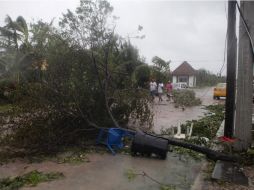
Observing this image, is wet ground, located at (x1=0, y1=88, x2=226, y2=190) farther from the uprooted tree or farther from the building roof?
the building roof

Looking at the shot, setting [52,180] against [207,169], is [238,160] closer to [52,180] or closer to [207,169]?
[207,169]

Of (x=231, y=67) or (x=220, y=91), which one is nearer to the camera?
(x=231, y=67)

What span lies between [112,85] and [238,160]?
4.73 meters

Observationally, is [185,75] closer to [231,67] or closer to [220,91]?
[220,91]

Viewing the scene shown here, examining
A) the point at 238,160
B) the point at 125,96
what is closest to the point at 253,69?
the point at 238,160

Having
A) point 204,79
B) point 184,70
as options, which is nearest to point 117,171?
point 184,70

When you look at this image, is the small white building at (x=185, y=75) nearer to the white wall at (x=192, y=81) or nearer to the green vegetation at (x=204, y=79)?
the white wall at (x=192, y=81)

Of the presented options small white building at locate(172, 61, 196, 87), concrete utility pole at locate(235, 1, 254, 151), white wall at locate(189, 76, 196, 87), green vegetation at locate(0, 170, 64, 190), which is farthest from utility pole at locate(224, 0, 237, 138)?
white wall at locate(189, 76, 196, 87)

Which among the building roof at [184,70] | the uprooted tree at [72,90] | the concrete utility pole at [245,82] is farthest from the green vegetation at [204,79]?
the concrete utility pole at [245,82]

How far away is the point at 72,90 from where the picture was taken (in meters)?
9.71

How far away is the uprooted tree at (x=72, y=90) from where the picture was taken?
30.1 ft

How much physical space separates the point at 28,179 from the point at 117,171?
1816 millimetres

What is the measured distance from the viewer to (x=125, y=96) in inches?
449

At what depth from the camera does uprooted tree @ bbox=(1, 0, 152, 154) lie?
30.1 feet
